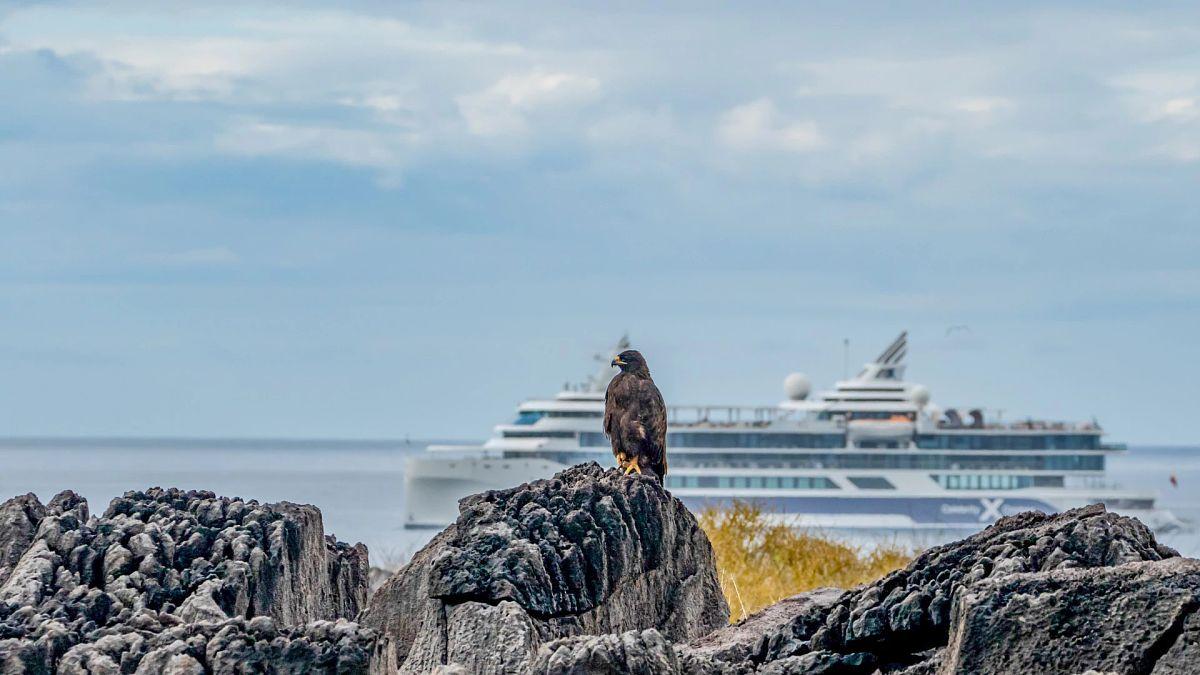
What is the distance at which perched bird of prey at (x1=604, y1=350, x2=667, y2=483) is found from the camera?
28.7 feet

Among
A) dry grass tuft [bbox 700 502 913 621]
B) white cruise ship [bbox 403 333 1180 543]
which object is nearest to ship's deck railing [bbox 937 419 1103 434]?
white cruise ship [bbox 403 333 1180 543]

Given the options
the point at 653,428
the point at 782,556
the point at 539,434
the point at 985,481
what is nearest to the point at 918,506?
the point at 985,481

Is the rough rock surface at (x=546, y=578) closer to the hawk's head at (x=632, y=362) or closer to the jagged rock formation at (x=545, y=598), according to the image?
the jagged rock formation at (x=545, y=598)

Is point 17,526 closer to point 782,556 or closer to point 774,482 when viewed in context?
point 782,556

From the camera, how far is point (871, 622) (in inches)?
135


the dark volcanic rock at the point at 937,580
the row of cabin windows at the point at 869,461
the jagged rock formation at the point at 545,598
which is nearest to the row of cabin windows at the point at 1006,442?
the row of cabin windows at the point at 869,461

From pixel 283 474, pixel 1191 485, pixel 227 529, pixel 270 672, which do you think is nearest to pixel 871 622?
pixel 270 672

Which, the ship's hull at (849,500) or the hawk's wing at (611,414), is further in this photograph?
the ship's hull at (849,500)

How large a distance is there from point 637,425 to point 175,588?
4970mm

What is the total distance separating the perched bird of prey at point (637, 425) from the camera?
875cm

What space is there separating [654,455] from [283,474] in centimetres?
15651

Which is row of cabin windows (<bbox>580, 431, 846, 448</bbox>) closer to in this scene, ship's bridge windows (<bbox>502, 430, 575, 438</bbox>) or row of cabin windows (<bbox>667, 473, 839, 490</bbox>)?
ship's bridge windows (<bbox>502, 430, 575, 438</bbox>)

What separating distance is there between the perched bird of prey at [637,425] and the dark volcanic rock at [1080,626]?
5.40 m

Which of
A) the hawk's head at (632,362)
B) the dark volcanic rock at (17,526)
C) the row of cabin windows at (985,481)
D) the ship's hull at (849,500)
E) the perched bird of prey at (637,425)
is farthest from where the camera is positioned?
the row of cabin windows at (985,481)
